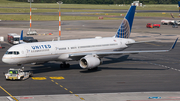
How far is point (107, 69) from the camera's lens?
50.3m

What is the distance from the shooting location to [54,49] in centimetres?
4628

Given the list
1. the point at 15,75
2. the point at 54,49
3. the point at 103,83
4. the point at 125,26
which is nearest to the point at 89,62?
the point at 54,49

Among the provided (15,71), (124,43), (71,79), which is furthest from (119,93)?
(124,43)

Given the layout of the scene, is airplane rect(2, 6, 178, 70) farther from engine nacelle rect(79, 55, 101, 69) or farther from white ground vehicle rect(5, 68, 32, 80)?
white ground vehicle rect(5, 68, 32, 80)

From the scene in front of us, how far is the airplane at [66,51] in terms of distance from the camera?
141 ft

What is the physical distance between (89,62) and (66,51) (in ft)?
15.3

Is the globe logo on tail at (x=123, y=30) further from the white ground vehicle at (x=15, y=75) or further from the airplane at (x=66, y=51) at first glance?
the white ground vehicle at (x=15, y=75)

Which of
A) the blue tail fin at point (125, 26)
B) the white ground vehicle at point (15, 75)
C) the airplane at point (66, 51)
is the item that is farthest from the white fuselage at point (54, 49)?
the blue tail fin at point (125, 26)

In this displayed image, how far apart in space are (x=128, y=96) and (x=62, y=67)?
19.7 meters

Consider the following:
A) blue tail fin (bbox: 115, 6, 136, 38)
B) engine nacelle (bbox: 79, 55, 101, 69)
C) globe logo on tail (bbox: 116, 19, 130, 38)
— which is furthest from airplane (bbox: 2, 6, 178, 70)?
blue tail fin (bbox: 115, 6, 136, 38)

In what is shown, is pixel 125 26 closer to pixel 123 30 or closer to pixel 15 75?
Answer: pixel 123 30

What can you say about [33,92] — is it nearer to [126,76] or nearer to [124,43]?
[126,76]

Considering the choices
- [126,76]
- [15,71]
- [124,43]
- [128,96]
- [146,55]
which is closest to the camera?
[128,96]

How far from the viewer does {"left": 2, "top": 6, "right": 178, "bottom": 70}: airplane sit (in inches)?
1698
